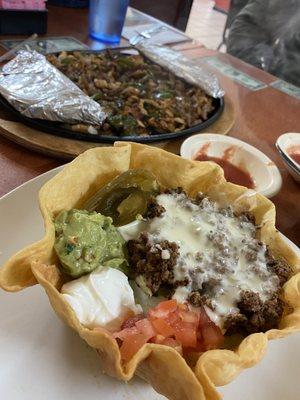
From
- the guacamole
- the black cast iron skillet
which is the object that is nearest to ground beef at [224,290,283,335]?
the guacamole

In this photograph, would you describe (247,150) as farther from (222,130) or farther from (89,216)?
(89,216)

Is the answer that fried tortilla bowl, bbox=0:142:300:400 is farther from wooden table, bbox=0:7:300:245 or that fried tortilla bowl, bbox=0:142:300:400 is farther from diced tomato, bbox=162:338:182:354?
wooden table, bbox=0:7:300:245

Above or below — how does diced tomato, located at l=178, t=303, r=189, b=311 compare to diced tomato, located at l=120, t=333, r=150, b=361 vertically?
above

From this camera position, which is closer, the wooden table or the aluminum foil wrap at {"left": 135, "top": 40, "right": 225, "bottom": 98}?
the wooden table

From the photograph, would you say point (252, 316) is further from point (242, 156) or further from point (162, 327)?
point (242, 156)

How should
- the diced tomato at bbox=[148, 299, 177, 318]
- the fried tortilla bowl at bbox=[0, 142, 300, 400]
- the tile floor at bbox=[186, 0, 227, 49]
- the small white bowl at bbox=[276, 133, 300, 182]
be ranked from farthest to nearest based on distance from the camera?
the tile floor at bbox=[186, 0, 227, 49] < the small white bowl at bbox=[276, 133, 300, 182] < the diced tomato at bbox=[148, 299, 177, 318] < the fried tortilla bowl at bbox=[0, 142, 300, 400]

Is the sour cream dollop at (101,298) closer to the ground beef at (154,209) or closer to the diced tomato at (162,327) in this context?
the diced tomato at (162,327)

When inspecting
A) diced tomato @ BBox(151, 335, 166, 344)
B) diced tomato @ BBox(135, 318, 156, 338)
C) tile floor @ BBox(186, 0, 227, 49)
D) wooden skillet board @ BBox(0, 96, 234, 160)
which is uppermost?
diced tomato @ BBox(135, 318, 156, 338)
